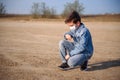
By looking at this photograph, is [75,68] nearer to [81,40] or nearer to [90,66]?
[90,66]

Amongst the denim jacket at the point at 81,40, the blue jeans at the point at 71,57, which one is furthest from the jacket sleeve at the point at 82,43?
the blue jeans at the point at 71,57

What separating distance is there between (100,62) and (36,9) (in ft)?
123

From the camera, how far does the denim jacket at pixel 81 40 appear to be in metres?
5.30

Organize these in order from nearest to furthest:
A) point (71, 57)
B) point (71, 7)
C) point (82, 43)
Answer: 1. point (82, 43)
2. point (71, 57)
3. point (71, 7)

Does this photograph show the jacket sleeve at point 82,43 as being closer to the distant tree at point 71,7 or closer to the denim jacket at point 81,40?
the denim jacket at point 81,40

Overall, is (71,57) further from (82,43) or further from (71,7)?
(71,7)

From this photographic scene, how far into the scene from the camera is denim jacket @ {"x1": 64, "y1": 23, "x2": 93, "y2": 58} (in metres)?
5.30

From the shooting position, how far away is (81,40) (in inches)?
209

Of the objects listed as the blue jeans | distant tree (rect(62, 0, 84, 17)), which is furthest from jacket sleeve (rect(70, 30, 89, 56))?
distant tree (rect(62, 0, 84, 17))

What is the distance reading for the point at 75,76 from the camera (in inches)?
206

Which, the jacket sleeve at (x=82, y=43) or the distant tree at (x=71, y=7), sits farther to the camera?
the distant tree at (x=71, y=7)

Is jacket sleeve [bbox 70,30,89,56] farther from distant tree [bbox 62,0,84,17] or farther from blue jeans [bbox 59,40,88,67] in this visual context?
distant tree [bbox 62,0,84,17]

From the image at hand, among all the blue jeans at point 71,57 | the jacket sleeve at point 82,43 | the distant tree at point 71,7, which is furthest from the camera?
the distant tree at point 71,7

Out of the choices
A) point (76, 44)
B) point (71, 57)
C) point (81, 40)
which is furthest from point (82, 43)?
point (71, 57)
